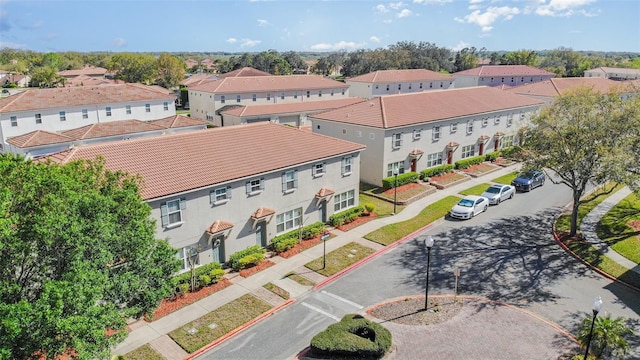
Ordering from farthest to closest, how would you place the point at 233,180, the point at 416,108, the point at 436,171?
1. the point at 416,108
2. the point at 436,171
3. the point at 233,180

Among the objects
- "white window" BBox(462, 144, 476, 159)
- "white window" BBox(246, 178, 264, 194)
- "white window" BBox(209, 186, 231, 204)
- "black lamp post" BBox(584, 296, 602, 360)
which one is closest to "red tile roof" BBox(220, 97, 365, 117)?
"white window" BBox(462, 144, 476, 159)

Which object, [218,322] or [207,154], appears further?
[207,154]

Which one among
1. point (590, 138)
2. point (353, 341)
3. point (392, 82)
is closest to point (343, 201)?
point (590, 138)

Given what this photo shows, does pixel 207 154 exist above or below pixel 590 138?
below

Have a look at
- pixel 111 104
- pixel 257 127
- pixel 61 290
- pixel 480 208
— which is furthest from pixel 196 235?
pixel 111 104

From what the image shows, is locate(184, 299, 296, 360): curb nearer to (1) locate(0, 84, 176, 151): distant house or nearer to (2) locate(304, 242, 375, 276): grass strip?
(2) locate(304, 242, 375, 276): grass strip

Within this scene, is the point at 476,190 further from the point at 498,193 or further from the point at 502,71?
the point at 502,71
